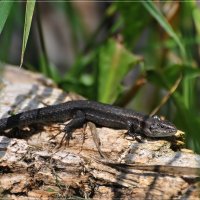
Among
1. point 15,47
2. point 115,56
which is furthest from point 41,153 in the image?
point 15,47

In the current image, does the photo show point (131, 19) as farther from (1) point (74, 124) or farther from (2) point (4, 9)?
(2) point (4, 9)

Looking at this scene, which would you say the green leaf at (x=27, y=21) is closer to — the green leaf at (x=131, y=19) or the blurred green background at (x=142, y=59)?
the blurred green background at (x=142, y=59)

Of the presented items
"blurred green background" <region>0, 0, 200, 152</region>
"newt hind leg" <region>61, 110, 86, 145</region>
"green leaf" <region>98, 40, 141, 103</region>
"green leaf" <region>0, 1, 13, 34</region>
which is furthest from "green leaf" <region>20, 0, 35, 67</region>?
"green leaf" <region>98, 40, 141, 103</region>

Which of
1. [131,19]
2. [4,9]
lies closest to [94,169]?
[4,9]

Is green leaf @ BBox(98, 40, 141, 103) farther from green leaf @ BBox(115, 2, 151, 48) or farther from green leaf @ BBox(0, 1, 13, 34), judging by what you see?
green leaf @ BBox(0, 1, 13, 34)

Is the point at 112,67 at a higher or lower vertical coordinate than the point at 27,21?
lower

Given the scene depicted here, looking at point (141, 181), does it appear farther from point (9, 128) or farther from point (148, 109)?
point (148, 109)
